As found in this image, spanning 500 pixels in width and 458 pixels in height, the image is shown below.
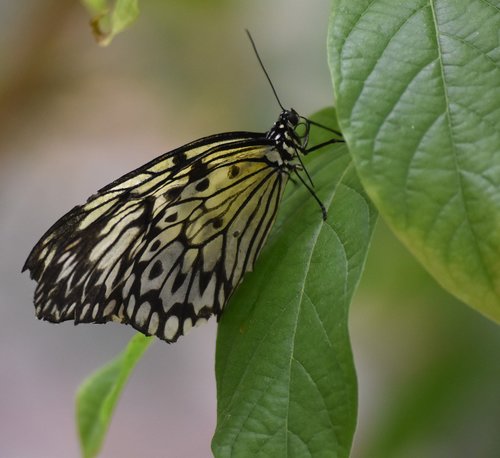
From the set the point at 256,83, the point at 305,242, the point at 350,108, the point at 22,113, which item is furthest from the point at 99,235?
the point at 22,113

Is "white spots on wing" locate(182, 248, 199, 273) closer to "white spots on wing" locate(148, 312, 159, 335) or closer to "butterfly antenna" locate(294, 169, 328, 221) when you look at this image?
"white spots on wing" locate(148, 312, 159, 335)

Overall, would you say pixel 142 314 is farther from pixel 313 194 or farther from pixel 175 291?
pixel 313 194

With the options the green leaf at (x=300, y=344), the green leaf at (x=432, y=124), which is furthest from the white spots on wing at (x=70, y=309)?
the green leaf at (x=432, y=124)

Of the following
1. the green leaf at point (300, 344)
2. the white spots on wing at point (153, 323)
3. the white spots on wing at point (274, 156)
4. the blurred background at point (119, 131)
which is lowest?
the green leaf at point (300, 344)

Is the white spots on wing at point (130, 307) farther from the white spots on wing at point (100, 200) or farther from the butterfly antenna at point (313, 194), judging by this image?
the butterfly antenna at point (313, 194)

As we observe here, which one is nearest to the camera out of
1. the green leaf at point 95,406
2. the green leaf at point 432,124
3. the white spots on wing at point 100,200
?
the green leaf at point 432,124

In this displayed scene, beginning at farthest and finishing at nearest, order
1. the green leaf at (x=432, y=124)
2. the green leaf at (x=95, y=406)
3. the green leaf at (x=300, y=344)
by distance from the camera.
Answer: the green leaf at (x=95, y=406), the green leaf at (x=300, y=344), the green leaf at (x=432, y=124)

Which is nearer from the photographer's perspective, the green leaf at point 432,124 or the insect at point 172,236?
the green leaf at point 432,124

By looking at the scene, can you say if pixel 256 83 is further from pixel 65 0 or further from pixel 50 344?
pixel 50 344
